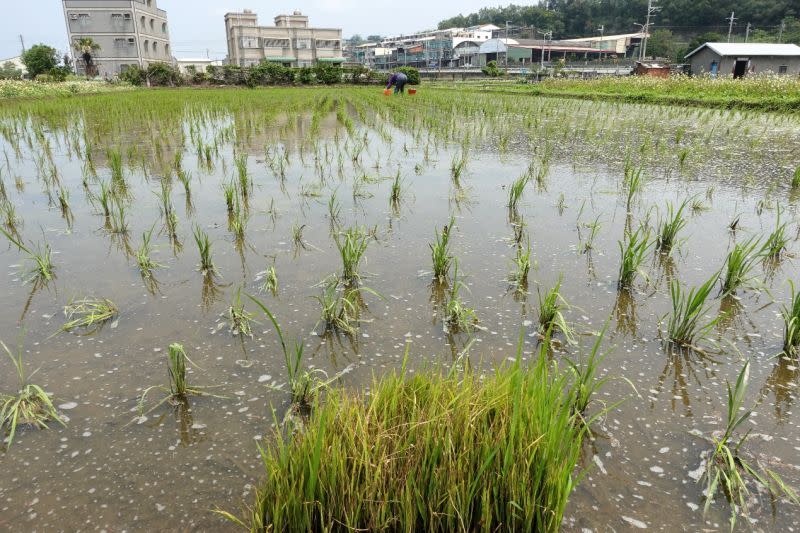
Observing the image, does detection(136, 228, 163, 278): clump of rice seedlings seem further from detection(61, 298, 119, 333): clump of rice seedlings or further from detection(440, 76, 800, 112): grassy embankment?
detection(440, 76, 800, 112): grassy embankment

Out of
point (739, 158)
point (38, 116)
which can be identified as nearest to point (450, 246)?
point (739, 158)

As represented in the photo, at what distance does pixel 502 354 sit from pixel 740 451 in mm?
1013

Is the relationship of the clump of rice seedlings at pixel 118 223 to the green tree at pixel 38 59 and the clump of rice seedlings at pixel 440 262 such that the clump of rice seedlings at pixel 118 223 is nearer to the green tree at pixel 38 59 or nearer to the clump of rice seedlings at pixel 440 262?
the clump of rice seedlings at pixel 440 262

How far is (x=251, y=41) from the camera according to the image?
5991 centimetres

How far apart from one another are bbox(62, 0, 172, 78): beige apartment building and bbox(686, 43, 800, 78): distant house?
43.1m

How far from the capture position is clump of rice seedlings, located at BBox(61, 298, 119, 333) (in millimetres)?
2651

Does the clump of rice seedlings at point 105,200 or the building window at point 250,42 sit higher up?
the building window at point 250,42

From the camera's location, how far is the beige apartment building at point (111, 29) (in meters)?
41.5

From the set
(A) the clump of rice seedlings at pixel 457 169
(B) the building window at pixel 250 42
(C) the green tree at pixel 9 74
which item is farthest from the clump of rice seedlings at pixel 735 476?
(B) the building window at pixel 250 42

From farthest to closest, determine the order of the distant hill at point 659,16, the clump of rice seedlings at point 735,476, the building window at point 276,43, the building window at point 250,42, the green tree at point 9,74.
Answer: the distant hill at point 659,16 → the building window at point 276,43 → the building window at point 250,42 → the green tree at point 9,74 → the clump of rice seedlings at point 735,476

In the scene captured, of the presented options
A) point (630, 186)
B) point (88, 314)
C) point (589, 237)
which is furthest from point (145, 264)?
point (630, 186)

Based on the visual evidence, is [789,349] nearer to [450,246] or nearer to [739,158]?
[450,246]

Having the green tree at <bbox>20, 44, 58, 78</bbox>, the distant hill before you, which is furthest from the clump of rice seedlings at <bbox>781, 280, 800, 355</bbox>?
the distant hill

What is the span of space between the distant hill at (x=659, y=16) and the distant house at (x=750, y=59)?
29.8m
